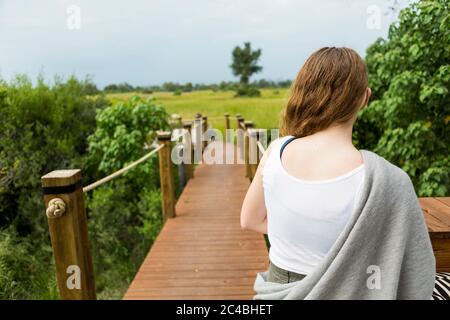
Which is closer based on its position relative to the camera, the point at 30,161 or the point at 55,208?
the point at 55,208

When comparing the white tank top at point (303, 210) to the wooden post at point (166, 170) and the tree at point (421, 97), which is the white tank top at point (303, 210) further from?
the wooden post at point (166, 170)

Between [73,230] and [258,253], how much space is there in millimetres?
1932

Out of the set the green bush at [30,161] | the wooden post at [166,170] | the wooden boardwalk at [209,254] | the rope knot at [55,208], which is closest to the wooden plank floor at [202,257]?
the wooden boardwalk at [209,254]

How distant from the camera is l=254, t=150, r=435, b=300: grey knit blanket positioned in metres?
0.85

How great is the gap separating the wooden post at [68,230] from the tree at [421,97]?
276 cm

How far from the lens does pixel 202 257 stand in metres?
3.05

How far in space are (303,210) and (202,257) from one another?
2260 millimetres

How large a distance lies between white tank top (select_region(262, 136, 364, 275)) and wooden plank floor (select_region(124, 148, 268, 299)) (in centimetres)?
155

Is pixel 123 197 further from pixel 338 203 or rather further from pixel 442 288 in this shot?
pixel 338 203

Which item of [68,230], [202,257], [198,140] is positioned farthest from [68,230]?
[198,140]

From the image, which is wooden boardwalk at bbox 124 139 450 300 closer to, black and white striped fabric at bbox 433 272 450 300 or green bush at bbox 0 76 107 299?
black and white striped fabric at bbox 433 272 450 300

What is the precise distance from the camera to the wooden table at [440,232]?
4.57ft

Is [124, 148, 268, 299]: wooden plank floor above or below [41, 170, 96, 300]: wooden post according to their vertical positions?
below

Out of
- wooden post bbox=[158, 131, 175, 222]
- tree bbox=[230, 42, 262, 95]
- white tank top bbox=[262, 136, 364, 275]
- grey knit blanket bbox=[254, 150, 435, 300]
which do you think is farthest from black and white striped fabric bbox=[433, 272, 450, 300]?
tree bbox=[230, 42, 262, 95]
